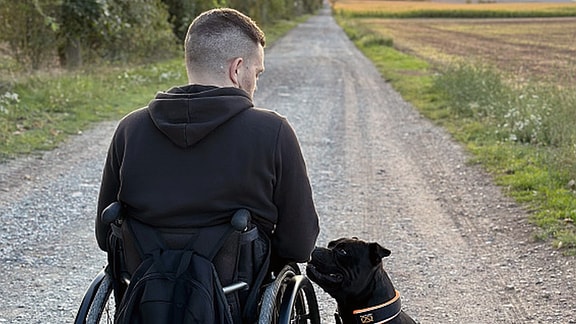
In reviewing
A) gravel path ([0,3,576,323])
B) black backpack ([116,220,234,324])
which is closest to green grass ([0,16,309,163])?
gravel path ([0,3,576,323])

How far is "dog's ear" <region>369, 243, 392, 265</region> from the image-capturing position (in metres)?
3.52

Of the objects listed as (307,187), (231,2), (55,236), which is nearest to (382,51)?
(231,2)

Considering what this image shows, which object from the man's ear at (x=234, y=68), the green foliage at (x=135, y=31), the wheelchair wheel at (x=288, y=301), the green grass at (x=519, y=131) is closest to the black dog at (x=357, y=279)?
the wheelchair wheel at (x=288, y=301)

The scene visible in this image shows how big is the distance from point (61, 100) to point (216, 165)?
31.9 feet

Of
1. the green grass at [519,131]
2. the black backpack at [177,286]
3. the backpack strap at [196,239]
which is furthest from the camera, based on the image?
the green grass at [519,131]

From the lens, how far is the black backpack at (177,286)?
8.43 ft

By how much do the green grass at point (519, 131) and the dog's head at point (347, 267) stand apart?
2811 mm

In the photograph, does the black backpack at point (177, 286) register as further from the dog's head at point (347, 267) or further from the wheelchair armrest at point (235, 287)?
the dog's head at point (347, 267)

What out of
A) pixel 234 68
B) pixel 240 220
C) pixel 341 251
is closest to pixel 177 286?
pixel 240 220

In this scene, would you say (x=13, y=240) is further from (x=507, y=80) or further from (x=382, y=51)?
(x=382, y=51)

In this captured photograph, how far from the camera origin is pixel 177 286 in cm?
259

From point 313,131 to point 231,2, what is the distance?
21128mm

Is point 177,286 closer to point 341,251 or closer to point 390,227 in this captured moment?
point 341,251

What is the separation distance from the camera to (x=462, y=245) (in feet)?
20.3
